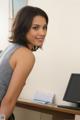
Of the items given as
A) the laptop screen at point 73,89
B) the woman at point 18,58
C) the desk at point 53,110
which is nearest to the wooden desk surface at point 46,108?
the desk at point 53,110

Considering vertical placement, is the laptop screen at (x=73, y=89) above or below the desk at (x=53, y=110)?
above

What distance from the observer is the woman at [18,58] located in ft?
4.25

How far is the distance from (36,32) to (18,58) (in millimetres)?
196

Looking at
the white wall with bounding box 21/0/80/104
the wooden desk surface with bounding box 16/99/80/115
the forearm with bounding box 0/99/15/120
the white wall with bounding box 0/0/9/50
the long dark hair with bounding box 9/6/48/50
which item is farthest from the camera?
the white wall with bounding box 0/0/9/50

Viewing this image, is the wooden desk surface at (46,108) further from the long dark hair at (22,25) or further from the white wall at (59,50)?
the long dark hair at (22,25)

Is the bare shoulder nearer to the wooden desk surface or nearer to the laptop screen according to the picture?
the wooden desk surface

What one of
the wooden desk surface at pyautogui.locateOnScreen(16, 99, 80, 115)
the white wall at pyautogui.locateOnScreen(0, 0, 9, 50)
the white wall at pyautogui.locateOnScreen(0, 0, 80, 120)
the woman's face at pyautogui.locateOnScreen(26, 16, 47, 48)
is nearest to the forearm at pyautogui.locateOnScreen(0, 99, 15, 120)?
the woman's face at pyautogui.locateOnScreen(26, 16, 47, 48)

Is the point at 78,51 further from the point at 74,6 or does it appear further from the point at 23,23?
the point at 23,23

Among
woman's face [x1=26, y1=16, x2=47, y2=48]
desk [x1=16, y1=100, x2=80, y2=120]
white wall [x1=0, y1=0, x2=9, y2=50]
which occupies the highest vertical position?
woman's face [x1=26, y1=16, x2=47, y2=48]

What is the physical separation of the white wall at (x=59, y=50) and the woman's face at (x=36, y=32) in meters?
1.00

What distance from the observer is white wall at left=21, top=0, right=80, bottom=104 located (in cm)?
247

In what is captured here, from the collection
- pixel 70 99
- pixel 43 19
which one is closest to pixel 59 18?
pixel 70 99

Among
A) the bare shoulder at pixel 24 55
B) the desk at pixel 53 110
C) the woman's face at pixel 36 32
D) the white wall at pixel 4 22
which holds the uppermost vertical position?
the woman's face at pixel 36 32

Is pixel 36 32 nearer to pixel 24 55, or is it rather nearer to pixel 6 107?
pixel 24 55
